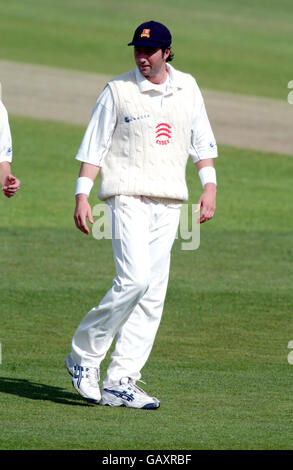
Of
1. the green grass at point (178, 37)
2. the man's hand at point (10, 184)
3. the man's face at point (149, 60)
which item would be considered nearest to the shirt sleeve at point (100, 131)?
the man's face at point (149, 60)

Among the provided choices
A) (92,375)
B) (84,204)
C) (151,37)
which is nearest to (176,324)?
(92,375)

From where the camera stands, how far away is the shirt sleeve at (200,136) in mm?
7391

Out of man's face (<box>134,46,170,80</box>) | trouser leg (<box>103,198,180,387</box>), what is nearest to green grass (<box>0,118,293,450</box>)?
trouser leg (<box>103,198,180,387</box>)

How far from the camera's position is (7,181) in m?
7.66

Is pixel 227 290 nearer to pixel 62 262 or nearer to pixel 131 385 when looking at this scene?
pixel 62 262

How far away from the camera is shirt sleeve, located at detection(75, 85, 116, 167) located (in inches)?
281

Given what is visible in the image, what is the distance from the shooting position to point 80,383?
717cm

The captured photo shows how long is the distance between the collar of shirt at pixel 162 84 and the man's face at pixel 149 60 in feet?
0.13

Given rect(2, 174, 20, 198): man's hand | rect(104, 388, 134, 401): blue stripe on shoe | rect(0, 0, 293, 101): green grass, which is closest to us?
rect(104, 388, 134, 401): blue stripe on shoe

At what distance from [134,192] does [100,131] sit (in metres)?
0.42

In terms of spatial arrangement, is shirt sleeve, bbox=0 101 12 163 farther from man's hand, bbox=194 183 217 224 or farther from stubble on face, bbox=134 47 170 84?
man's hand, bbox=194 183 217 224

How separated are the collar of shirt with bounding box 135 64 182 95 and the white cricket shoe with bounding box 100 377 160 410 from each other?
69.5 inches

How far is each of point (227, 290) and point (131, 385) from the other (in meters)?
4.43

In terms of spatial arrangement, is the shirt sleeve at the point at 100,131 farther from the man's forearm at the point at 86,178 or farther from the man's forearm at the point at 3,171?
the man's forearm at the point at 3,171
